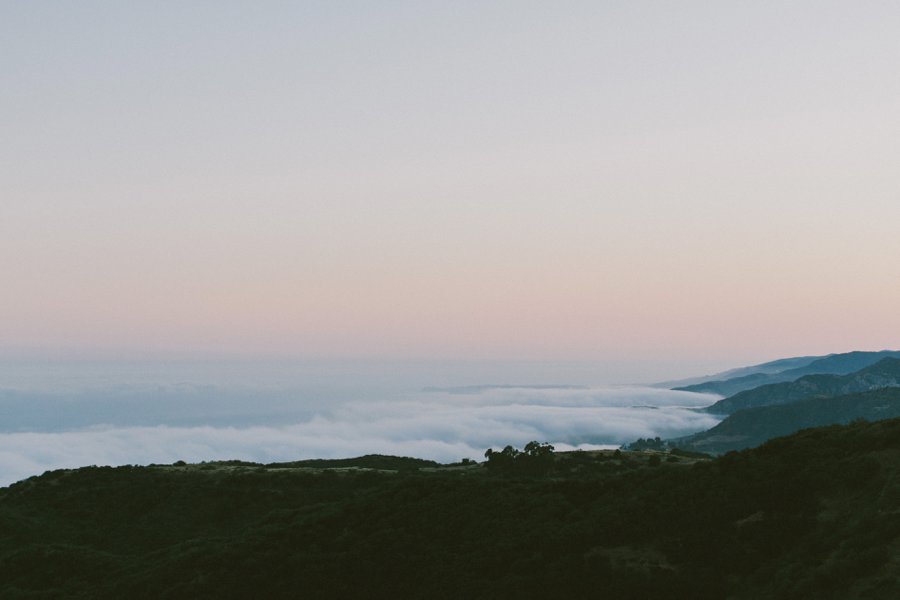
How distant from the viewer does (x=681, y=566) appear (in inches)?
1377

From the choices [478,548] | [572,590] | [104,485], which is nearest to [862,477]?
[572,590]

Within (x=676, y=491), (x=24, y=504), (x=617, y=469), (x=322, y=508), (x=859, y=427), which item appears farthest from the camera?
(x=24, y=504)

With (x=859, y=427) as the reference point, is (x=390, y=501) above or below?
below

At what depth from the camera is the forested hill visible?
33000mm

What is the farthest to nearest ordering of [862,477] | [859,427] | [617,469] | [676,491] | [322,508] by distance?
[617,469] → [322,508] → [859,427] → [676,491] → [862,477]

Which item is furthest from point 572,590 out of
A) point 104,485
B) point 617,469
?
point 104,485

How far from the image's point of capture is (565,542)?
4050 cm

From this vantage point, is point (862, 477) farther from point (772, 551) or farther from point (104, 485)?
point (104, 485)

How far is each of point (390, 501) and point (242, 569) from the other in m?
11.3

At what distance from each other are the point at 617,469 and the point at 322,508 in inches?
1031

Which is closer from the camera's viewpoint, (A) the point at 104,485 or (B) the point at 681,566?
(B) the point at 681,566

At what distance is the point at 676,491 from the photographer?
43.0 metres

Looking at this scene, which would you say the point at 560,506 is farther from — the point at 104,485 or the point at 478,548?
the point at 104,485

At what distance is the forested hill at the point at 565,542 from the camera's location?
3300cm
